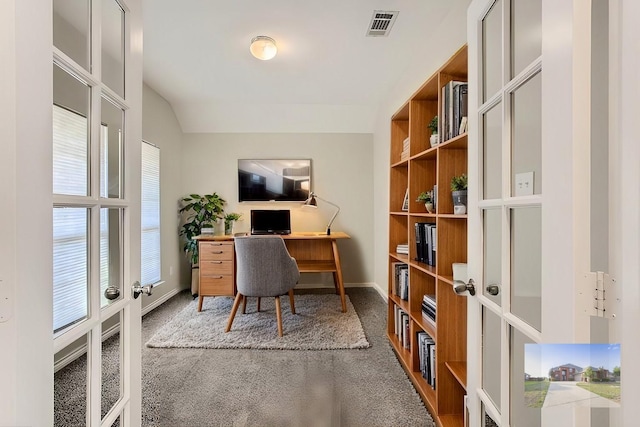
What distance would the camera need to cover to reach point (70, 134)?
81cm

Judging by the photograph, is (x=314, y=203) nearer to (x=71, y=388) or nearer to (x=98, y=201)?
(x=98, y=201)

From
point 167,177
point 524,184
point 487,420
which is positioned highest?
point 167,177

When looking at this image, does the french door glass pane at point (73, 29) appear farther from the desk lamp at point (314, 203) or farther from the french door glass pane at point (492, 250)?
the desk lamp at point (314, 203)

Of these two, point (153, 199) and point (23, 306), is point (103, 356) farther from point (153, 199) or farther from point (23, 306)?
point (153, 199)

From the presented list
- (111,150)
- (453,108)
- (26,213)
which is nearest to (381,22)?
(453,108)

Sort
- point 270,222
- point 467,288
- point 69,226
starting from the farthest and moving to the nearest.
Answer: point 270,222, point 467,288, point 69,226

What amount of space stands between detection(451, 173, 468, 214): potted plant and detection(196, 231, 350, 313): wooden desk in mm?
2080

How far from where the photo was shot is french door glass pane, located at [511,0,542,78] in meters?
0.79

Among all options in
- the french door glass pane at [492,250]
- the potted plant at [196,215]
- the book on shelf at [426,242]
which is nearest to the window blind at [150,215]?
the potted plant at [196,215]

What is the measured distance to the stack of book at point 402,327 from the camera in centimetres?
223

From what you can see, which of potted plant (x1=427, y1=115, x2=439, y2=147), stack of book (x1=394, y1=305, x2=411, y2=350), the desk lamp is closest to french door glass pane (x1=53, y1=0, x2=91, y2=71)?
potted plant (x1=427, y1=115, x2=439, y2=147)

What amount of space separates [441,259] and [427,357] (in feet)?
1.99

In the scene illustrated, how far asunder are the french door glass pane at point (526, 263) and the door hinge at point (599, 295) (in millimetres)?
176

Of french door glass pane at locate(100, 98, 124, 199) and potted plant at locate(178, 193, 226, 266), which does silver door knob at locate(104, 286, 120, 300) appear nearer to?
french door glass pane at locate(100, 98, 124, 199)
